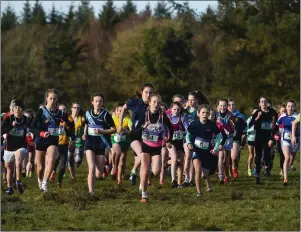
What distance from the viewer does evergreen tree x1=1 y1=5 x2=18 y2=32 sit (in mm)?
91562

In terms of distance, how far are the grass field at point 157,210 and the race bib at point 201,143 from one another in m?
0.94

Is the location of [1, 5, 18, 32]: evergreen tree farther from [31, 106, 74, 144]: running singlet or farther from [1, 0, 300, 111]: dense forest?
[31, 106, 74, 144]: running singlet

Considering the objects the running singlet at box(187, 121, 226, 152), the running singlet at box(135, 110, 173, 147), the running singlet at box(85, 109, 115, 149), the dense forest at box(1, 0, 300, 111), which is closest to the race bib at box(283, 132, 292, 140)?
the running singlet at box(187, 121, 226, 152)

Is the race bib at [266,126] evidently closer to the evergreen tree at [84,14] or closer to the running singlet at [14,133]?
the running singlet at [14,133]

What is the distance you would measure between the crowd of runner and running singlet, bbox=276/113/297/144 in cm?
2

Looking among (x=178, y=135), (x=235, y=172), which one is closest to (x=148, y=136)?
(x=178, y=135)

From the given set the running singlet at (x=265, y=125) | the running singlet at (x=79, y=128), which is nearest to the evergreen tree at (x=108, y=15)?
the running singlet at (x=79, y=128)

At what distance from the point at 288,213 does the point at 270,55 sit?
3699cm

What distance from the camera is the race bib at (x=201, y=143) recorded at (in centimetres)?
1249

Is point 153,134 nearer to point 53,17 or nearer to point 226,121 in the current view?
point 226,121

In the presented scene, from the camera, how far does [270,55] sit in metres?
45.9

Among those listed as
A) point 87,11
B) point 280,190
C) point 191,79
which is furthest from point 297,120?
point 87,11

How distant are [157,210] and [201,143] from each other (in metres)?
2.40

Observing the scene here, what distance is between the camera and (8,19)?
9488 centimetres
